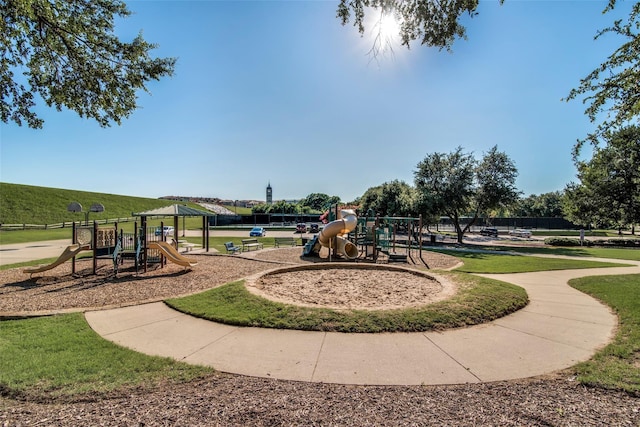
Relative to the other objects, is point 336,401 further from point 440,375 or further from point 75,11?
point 75,11

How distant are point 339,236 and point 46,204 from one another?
7755 centimetres

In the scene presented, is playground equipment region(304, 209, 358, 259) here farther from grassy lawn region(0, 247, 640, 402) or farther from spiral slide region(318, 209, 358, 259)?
grassy lawn region(0, 247, 640, 402)

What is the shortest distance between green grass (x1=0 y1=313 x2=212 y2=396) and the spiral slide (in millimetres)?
11612

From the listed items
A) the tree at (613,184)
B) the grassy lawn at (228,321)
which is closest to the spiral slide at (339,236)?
the grassy lawn at (228,321)

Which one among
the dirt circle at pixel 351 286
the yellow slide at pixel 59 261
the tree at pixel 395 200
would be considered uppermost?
the tree at pixel 395 200

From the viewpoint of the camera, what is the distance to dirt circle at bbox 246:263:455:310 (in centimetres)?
752

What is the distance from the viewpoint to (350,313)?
630 centimetres

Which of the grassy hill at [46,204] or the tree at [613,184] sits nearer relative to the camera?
the tree at [613,184]

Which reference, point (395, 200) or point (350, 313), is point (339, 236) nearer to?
point (350, 313)

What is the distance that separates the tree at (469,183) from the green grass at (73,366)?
3017 cm

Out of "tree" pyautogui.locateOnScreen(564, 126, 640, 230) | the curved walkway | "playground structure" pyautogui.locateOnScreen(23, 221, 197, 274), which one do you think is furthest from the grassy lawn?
"tree" pyautogui.locateOnScreen(564, 126, 640, 230)

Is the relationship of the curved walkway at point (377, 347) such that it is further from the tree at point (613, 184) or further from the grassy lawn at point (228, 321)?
the tree at point (613, 184)

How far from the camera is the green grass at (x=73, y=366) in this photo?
145 inches

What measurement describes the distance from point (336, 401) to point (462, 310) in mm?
4281
